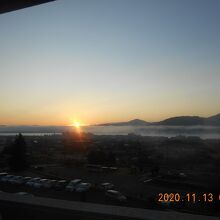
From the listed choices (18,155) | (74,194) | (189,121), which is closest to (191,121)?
(189,121)

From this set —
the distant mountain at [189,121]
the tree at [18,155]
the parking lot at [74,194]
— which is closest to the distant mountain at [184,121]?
the distant mountain at [189,121]

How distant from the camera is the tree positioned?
413 cm

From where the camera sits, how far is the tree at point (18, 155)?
4.13m

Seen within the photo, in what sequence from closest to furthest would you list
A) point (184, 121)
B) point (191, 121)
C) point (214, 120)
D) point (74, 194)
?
point (74, 194), point (214, 120), point (191, 121), point (184, 121)

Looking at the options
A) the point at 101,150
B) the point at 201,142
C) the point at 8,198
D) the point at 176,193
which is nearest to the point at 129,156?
the point at 101,150

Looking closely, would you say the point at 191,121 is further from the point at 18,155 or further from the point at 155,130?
the point at 18,155

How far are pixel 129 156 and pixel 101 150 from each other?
54 cm

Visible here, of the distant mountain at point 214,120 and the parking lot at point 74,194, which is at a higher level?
the distant mountain at point 214,120

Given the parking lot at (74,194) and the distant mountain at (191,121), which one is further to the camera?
the distant mountain at (191,121)

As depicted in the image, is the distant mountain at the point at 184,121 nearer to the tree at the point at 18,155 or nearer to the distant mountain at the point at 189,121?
the distant mountain at the point at 189,121

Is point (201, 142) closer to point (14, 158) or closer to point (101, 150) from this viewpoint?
point (101, 150)

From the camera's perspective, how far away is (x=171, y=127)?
448cm

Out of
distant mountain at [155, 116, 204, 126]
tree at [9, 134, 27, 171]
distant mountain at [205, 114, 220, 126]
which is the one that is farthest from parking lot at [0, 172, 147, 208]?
distant mountain at [155, 116, 204, 126]

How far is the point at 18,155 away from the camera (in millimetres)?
4523
